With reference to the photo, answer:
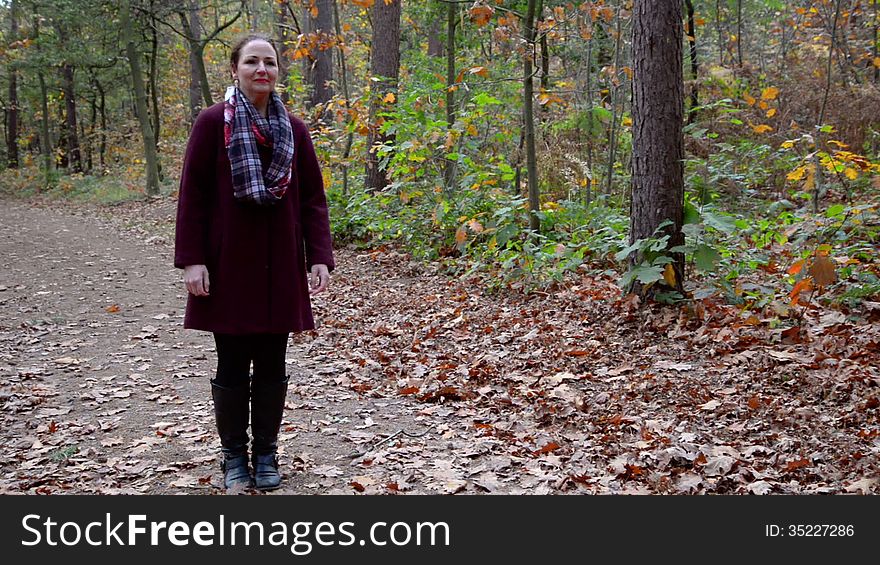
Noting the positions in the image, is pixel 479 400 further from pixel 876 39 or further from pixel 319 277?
pixel 876 39

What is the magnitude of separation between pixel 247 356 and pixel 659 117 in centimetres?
436

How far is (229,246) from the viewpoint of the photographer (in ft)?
11.7

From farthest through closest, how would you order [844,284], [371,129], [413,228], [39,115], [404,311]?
[39,115] < [371,129] < [413,228] < [404,311] < [844,284]

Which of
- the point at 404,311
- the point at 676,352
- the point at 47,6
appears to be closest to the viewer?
the point at 676,352

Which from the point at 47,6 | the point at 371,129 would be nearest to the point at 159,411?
the point at 371,129

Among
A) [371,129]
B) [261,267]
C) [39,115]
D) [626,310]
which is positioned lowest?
[626,310]

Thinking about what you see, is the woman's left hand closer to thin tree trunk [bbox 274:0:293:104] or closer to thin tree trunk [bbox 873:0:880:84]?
thin tree trunk [bbox 274:0:293:104]

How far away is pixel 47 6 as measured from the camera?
2217 centimetres

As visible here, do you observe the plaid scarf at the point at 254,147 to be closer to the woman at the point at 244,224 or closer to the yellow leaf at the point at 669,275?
the woman at the point at 244,224

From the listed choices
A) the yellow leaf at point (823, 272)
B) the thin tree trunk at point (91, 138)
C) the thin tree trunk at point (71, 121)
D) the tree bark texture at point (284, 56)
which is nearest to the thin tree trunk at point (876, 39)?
the yellow leaf at point (823, 272)

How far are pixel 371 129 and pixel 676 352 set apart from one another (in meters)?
7.46

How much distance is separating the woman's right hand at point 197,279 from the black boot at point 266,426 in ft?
1.95

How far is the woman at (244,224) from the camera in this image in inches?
139
